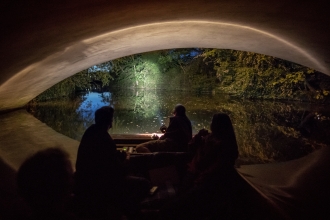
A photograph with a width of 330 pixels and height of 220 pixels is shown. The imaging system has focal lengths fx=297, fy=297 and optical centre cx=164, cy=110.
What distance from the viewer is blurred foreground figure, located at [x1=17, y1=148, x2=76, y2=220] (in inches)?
154

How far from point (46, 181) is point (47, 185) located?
7.4 inches

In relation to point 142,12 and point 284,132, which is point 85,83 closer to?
point 284,132

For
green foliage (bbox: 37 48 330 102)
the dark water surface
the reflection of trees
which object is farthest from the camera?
green foliage (bbox: 37 48 330 102)

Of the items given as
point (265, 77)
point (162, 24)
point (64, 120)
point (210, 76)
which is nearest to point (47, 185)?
point (162, 24)

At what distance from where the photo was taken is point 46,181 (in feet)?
16.4

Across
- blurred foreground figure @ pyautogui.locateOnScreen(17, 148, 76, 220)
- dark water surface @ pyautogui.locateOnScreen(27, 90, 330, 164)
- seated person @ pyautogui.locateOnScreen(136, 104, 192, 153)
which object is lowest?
dark water surface @ pyautogui.locateOnScreen(27, 90, 330, 164)

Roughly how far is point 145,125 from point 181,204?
8.18m

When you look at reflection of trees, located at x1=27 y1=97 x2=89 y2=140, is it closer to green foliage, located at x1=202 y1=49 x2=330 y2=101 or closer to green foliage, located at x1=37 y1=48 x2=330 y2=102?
green foliage, located at x1=37 y1=48 x2=330 y2=102

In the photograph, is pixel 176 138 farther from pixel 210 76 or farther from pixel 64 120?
pixel 210 76

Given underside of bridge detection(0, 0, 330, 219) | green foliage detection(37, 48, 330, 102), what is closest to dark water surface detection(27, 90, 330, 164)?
underside of bridge detection(0, 0, 330, 219)

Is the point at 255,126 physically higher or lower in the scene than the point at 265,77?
lower

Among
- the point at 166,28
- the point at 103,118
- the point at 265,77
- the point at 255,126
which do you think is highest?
the point at 166,28

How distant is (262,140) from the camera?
30.8 feet

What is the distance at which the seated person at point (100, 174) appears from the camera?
135 inches
